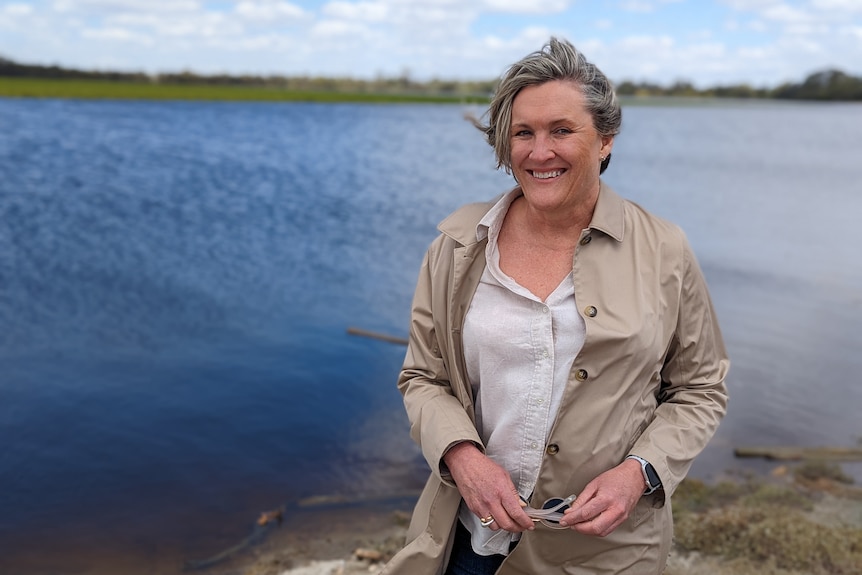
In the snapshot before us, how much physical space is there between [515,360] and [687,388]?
0.57 m

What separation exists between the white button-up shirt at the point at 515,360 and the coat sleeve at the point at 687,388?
0.31 meters

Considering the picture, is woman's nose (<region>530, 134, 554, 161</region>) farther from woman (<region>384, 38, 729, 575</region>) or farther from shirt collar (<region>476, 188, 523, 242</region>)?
shirt collar (<region>476, 188, 523, 242</region>)

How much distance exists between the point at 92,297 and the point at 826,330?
12.1 metres

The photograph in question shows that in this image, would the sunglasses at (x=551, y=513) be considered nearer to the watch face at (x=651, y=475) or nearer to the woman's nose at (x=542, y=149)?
the watch face at (x=651, y=475)

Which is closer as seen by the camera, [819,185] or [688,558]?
[688,558]

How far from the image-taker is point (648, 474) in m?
2.26

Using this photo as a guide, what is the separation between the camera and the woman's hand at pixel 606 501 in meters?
2.18

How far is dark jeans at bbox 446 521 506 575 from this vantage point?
8.16ft

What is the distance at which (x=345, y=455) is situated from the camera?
845 centimetres

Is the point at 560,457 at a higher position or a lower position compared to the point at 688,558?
higher

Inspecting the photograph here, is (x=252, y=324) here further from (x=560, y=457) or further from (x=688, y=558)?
(x=560, y=457)

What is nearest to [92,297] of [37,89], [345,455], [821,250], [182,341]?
[182,341]

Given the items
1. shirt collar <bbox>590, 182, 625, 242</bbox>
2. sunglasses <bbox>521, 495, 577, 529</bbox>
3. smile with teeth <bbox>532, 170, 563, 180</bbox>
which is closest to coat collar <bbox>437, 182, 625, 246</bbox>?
shirt collar <bbox>590, 182, 625, 242</bbox>

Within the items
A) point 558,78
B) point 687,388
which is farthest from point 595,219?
point 687,388
